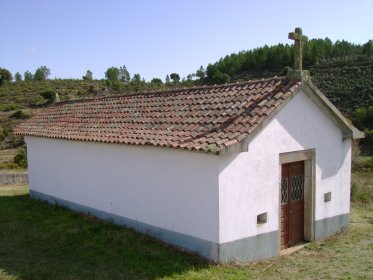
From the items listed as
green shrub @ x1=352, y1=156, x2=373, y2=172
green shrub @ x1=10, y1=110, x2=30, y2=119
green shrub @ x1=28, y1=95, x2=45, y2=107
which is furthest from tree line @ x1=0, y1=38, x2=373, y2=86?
green shrub @ x1=352, y1=156, x2=373, y2=172

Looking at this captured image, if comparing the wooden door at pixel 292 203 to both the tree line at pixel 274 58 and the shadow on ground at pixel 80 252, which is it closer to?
the shadow on ground at pixel 80 252

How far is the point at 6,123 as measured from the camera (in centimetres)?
3922

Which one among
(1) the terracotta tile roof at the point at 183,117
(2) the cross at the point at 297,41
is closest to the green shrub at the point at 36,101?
(1) the terracotta tile roof at the point at 183,117

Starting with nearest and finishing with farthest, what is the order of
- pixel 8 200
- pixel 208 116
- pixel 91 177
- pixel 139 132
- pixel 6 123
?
pixel 208 116, pixel 139 132, pixel 91 177, pixel 8 200, pixel 6 123

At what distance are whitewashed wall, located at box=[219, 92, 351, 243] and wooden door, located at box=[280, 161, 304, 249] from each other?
421mm

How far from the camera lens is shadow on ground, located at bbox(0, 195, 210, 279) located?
293 inches

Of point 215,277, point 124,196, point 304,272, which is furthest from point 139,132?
point 304,272

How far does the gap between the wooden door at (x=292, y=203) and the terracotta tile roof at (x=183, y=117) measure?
70.4 inches

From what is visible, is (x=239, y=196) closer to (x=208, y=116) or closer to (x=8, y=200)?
(x=208, y=116)

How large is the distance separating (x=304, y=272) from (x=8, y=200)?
11.4m

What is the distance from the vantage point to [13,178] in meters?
20.2

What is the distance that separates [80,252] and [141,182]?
2095 mm

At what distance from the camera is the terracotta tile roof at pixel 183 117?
7.89m

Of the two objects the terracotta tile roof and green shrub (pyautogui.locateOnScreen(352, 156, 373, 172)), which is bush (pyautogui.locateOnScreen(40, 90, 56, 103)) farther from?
green shrub (pyautogui.locateOnScreen(352, 156, 373, 172))
